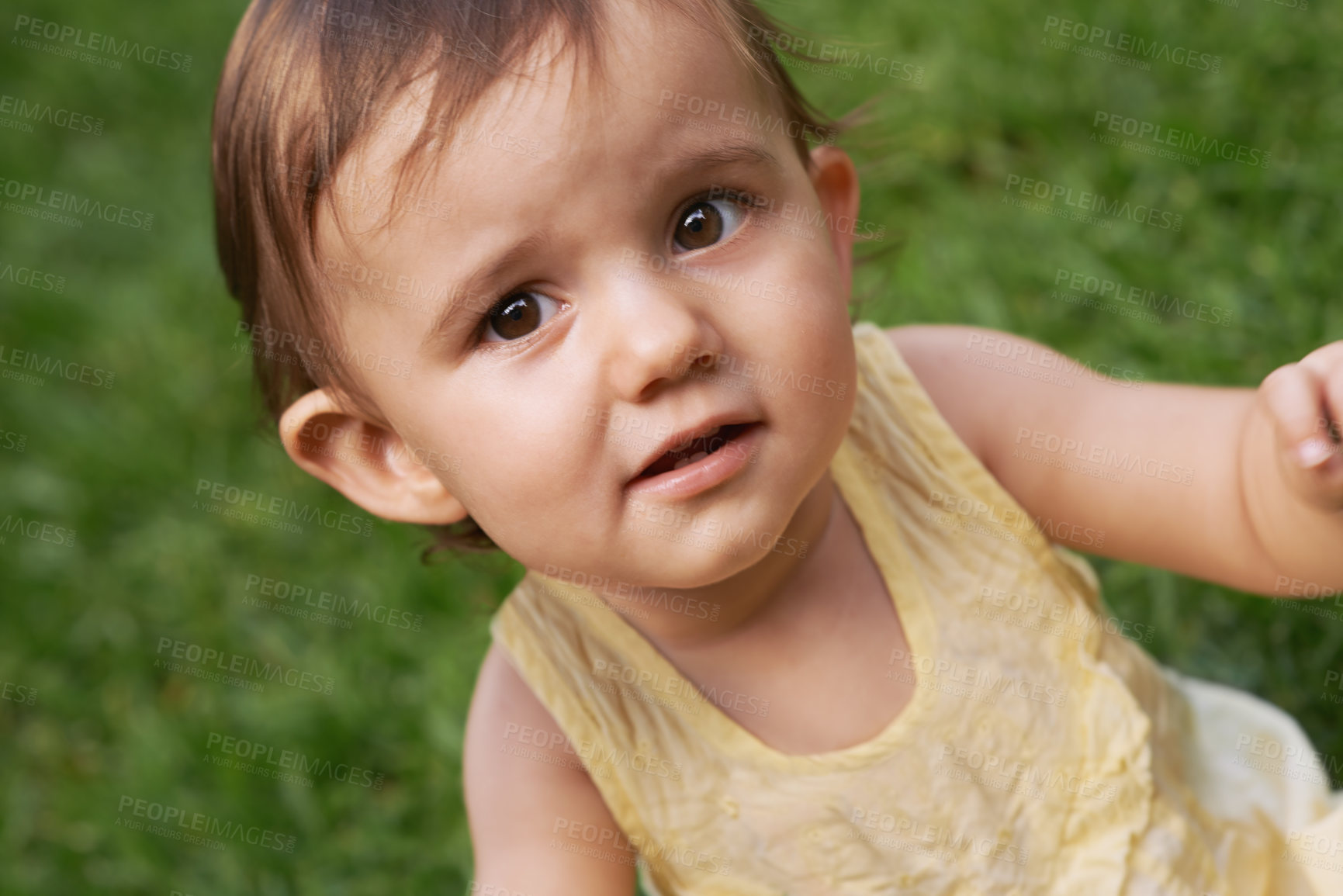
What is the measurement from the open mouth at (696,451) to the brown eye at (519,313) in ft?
0.61

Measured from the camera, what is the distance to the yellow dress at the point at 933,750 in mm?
1556

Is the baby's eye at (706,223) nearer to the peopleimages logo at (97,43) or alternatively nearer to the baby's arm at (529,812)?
the baby's arm at (529,812)

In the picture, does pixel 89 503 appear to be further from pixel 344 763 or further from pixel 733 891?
pixel 733 891

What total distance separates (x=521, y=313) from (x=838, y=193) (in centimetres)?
52

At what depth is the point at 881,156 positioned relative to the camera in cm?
301

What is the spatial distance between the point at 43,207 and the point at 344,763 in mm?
2533

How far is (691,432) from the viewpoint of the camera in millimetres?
1254

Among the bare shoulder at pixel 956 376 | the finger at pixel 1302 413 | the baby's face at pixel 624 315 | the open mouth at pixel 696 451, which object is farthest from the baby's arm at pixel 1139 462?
the open mouth at pixel 696 451

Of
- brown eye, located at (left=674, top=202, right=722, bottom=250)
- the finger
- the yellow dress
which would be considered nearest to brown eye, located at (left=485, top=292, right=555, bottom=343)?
brown eye, located at (left=674, top=202, right=722, bottom=250)

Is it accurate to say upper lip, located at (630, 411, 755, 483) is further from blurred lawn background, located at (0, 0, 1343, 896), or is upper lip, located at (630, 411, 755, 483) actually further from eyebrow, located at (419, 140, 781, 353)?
blurred lawn background, located at (0, 0, 1343, 896)

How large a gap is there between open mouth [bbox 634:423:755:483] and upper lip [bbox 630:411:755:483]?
0.02 m

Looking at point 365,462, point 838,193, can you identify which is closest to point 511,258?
point 365,462

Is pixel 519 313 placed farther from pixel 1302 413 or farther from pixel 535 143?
pixel 1302 413

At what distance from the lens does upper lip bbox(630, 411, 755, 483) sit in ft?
4.10
